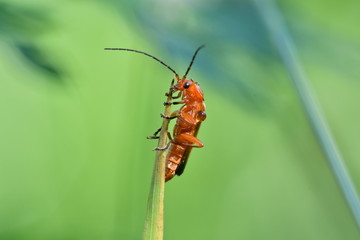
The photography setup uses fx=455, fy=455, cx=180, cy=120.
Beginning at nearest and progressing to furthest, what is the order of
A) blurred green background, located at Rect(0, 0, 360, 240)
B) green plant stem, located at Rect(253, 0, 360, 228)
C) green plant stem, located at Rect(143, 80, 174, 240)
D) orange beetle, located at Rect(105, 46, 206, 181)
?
green plant stem, located at Rect(143, 80, 174, 240) → green plant stem, located at Rect(253, 0, 360, 228) → orange beetle, located at Rect(105, 46, 206, 181) → blurred green background, located at Rect(0, 0, 360, 240)

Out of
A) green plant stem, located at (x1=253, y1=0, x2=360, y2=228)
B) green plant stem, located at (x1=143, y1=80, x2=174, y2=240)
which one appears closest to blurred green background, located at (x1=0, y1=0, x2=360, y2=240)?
green plant stem, located at (x1=253, y1=0, x2=360, y2=228)

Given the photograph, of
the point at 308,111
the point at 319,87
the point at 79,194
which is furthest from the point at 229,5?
the point at 319,87

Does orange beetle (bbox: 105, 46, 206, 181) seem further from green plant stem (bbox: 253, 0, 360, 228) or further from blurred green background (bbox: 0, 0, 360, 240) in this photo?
green plant stem (bbox: 253, 0, 360, 228)

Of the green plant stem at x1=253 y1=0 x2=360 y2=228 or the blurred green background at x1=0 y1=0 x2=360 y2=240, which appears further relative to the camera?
the blurred green background at x1=0 y1=0 x2=360 y2=240

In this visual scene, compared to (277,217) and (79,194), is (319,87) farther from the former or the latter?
(79,194)

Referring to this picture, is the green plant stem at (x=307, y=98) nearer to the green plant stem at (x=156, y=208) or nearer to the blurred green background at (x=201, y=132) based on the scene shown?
the blurred green background at (x=201, y=132)

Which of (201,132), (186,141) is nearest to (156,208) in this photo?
(186,141)

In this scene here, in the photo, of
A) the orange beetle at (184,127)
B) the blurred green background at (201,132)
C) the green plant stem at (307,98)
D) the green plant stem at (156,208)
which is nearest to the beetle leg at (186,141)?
the orange beetle at (184,127)
